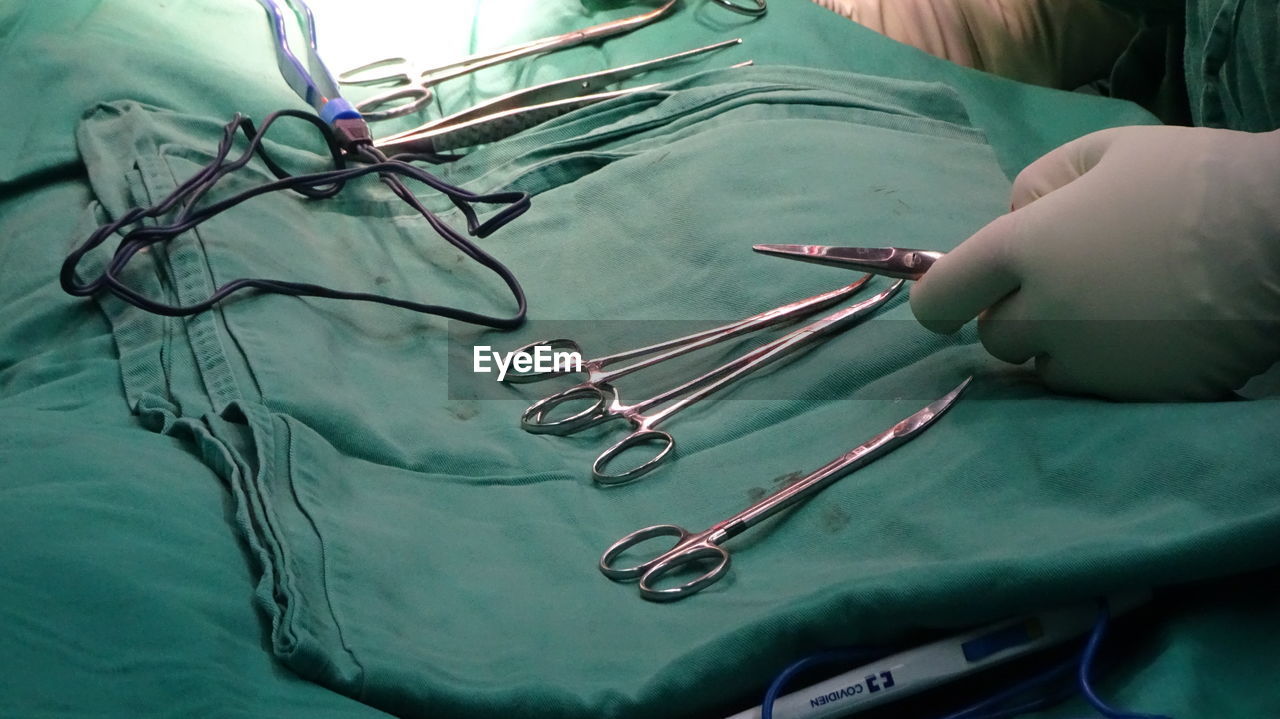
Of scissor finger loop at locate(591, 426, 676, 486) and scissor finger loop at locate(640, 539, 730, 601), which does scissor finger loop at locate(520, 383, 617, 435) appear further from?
scissor finger loop at locate(640, 539, 730, 601)

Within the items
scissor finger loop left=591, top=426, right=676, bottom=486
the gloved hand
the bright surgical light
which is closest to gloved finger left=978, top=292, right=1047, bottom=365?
the gloved hand

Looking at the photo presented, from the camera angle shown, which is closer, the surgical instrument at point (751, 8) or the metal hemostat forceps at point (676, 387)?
the metal hemostat forceps at point (676, 387)

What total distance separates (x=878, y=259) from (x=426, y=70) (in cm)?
86

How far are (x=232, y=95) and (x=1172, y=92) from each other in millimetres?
1255

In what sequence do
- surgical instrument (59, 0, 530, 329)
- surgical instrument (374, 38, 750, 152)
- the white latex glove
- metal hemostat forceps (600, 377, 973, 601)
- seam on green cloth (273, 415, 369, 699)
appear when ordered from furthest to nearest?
the white latex glove, surgical instrument (374, 38, 750, 152), surgical instrument (59, 0, 530, 329), metal hemostat forceps (600, 377, 973, 601), seam on green cloth (273, 415, 369, 699)

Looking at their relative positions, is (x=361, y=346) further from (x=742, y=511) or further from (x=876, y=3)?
(x=876, y=3)

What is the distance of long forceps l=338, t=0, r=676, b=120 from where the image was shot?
55.5 inches

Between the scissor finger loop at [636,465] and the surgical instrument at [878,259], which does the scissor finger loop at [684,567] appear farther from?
the surgical instrument at [878,259]

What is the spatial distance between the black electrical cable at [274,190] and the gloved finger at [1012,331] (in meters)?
0.42

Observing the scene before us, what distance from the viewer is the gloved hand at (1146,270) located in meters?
0.68

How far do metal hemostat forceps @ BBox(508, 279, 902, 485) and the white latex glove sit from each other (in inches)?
30.5

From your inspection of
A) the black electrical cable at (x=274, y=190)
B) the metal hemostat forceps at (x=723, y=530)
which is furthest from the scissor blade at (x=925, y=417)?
the black electrical cable at (x=274, y=190)

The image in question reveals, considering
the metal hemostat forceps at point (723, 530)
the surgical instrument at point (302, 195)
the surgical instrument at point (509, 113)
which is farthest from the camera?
the surgical instrument at point (509, 113)

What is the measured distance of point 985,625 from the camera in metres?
0.63
